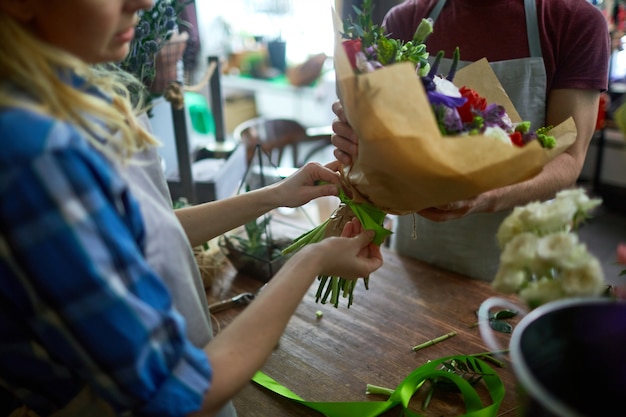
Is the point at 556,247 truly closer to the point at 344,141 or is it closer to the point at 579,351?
the point at 579,351

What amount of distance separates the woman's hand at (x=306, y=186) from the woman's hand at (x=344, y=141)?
0.04 metres

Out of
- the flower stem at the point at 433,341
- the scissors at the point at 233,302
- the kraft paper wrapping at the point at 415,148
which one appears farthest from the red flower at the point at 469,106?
the scissors at the point at 233,302

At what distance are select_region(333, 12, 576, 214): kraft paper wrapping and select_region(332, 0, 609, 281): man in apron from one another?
25cm

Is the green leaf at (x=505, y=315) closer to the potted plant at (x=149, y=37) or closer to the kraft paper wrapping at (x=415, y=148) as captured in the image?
the kraft paper wrapping at (x=415, y=148)

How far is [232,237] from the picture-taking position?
1472 mm

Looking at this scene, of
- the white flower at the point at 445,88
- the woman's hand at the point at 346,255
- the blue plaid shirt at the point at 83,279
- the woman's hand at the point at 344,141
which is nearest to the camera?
the blue plaid shirt at the point at 83,279

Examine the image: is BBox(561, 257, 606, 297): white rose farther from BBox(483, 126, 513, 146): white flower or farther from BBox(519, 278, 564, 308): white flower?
BBox(483, 126, 513, 146): white flower

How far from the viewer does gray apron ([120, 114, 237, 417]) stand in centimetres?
68

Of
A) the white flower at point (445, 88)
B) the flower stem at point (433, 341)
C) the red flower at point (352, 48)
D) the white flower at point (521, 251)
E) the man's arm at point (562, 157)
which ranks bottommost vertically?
the flower stem at point (433, 341)

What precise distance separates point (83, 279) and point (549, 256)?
0.49 meters

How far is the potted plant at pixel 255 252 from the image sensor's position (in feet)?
4.60

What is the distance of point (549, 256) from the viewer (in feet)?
1.97

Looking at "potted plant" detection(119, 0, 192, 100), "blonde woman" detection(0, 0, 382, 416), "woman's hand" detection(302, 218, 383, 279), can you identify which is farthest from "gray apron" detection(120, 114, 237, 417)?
"potted plant" detection(119, 0, 192, 100)

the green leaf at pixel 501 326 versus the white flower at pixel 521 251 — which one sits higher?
the white flower at pixel 521 251
